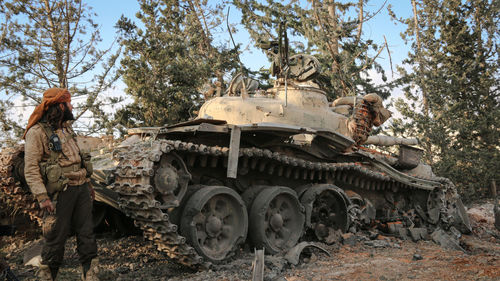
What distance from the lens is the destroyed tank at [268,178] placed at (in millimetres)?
5570

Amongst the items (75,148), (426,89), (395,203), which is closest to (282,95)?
(395,203)

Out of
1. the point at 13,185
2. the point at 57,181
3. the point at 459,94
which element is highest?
the point at 459,94

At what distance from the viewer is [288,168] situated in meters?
7.55

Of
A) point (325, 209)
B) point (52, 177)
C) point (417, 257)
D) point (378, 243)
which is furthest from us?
point (325, 209)

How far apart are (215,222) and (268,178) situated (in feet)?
5.89

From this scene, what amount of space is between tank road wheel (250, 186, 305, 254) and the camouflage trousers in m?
2.74

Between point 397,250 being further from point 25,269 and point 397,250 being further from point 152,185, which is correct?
point 25,269

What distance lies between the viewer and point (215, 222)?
242 inches

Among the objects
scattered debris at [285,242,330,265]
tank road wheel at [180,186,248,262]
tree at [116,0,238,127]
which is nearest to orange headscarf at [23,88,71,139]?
tank road wheel at [180,186,248,262]

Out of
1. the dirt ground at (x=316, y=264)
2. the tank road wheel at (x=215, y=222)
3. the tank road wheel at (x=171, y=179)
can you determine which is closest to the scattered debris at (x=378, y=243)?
the dirt ground at (x=316, y=264)

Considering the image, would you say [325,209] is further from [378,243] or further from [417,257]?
[417,257]

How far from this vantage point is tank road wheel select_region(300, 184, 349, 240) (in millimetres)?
7637

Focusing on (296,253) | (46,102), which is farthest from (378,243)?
(46,102)

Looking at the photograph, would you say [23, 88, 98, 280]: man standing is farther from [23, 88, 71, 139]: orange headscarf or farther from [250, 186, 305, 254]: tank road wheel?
[250, 186, 305, 254]: tank road wheel
